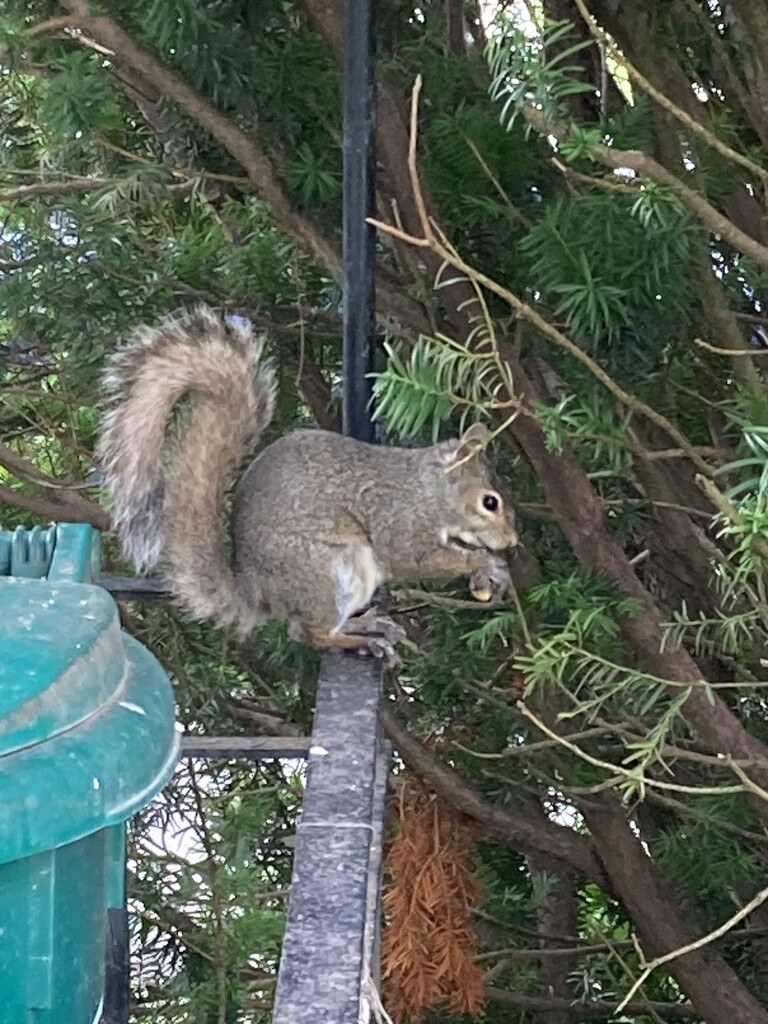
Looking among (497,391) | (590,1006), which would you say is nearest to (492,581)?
(497,391)

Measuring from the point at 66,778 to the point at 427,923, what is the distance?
0.77m

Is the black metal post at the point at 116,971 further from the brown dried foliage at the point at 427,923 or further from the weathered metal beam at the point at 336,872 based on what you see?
the brown dried foliage at the point at 427,923

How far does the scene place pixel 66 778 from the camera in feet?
1.81

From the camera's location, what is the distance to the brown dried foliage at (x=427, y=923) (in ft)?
4.01

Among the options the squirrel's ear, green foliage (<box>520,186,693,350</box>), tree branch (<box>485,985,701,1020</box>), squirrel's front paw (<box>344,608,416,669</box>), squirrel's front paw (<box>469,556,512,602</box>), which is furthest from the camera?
tree branch (<box>485,985,701,1020</box>)

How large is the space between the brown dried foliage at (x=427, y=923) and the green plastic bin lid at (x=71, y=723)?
62cm

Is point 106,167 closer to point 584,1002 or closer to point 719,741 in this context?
point 719,741

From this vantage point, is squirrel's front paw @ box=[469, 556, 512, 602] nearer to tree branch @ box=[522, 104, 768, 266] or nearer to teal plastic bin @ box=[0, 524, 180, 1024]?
tree branch @ box=[522, 104, 768, 266]

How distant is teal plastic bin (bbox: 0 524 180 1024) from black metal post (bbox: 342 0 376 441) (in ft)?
1.07

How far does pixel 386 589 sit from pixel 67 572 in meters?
0.70

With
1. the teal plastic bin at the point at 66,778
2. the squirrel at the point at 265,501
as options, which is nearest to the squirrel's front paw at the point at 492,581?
the squirrel at the point at 265,501

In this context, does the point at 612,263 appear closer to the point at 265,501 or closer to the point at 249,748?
the point at 249,748

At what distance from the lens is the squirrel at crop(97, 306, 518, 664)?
1203mm

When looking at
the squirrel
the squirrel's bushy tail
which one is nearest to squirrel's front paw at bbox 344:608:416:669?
the squirrel
